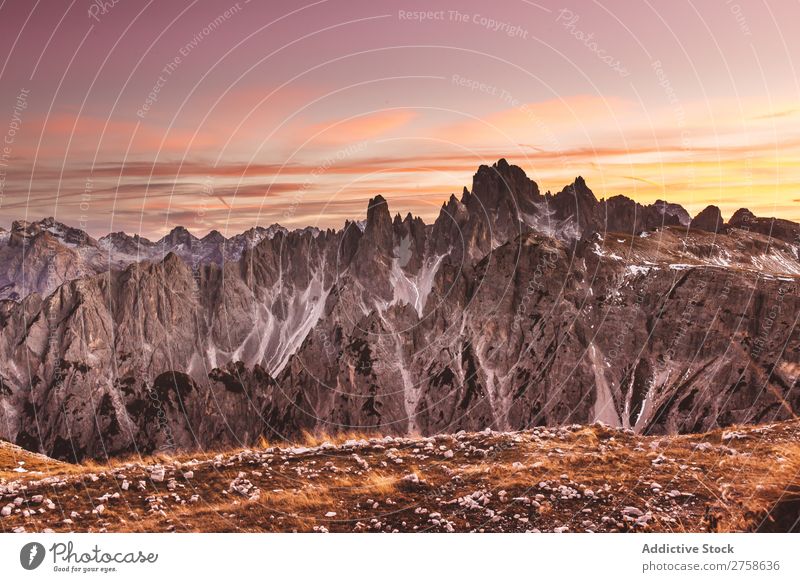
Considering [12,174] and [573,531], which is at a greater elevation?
[12,174]

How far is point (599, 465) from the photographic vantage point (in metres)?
24.3

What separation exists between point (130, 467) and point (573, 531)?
16395mm

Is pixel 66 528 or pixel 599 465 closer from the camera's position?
pixel 66 528

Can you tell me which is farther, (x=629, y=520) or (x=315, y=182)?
(x=315, y=182)

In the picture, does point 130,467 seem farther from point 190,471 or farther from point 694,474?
point 694,474

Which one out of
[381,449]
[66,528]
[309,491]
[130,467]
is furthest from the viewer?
[381,449]

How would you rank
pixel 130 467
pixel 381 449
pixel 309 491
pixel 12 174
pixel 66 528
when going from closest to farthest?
pixel 66 528
pixel 309 491
pixel 130 467
pixel 381 449
pixel 12 174

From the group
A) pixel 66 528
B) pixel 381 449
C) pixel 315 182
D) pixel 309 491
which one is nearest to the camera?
pixel 66 528

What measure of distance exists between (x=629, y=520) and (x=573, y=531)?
1863 millimetres
